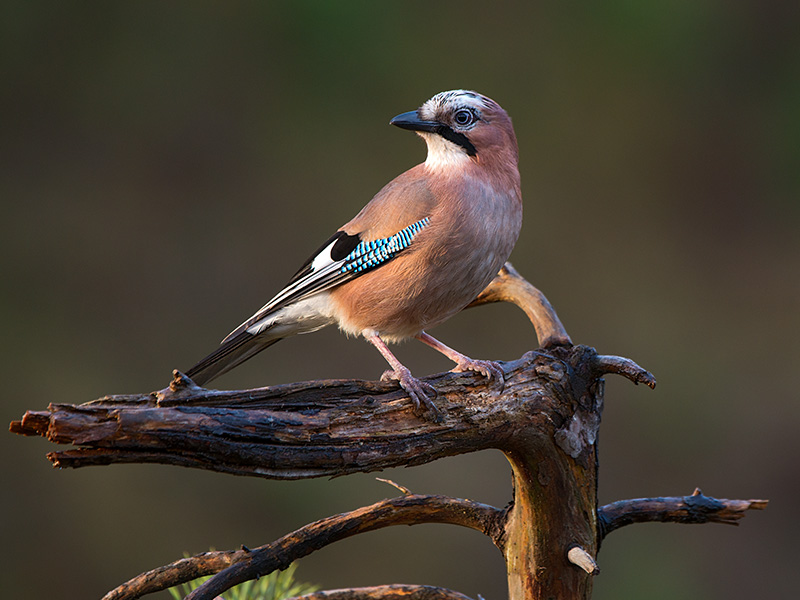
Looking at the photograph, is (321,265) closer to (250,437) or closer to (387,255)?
(387,255)

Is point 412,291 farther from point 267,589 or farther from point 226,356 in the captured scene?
point 267,589

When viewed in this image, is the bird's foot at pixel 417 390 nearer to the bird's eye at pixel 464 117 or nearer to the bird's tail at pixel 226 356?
the bird's tail at pixel 226 356

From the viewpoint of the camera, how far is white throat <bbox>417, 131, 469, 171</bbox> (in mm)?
2104

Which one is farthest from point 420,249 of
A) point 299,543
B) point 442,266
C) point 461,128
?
point 299,543

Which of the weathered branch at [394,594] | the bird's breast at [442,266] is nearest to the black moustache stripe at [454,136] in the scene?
the bird's breast at [442,266]

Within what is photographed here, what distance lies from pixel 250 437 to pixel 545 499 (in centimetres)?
67

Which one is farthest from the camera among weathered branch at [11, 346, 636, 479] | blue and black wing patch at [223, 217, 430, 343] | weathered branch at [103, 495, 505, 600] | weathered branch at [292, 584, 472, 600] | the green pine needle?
blue and black wing patch at [223, 217, 430, 343]

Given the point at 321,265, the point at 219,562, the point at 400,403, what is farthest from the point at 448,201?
the point at 219,562

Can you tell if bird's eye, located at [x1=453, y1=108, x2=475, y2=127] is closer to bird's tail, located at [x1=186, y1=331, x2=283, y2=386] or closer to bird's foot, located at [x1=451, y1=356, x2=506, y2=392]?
bird's foot, located at [x1=451, y1=356, x2=506, y2=392]

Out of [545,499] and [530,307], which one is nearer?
[545,499]

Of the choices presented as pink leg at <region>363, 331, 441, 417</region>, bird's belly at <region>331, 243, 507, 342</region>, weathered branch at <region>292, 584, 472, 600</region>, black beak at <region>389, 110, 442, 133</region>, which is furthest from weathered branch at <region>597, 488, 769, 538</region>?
black beak at <region>389, 110, 442, 133</region>

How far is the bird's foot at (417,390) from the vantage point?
1.66 m

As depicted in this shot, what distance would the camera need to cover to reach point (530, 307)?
7.16 feet

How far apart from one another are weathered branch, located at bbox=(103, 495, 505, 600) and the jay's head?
0.85 m
